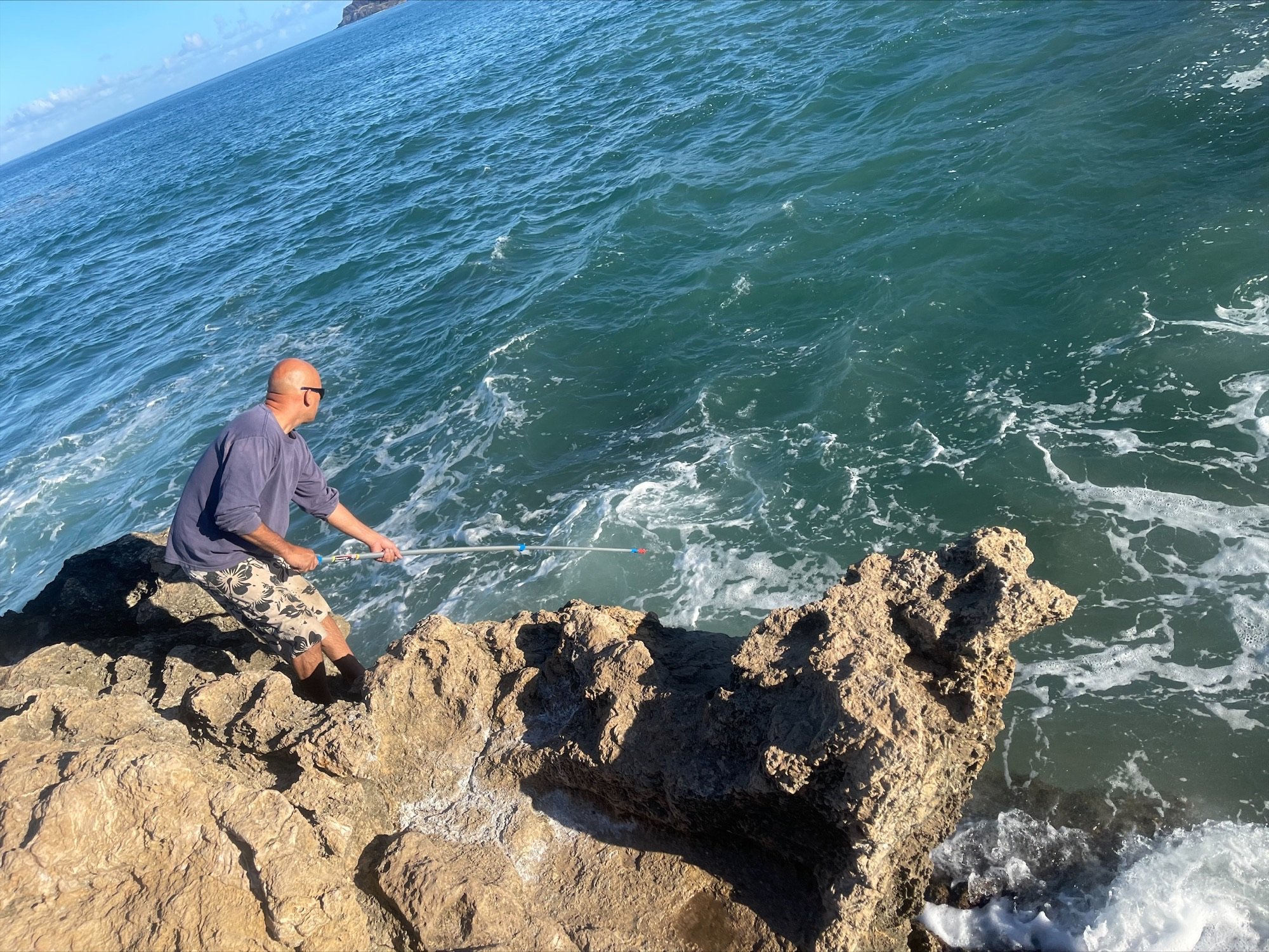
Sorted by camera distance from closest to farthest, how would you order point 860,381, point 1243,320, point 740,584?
point 740,584 → point 1243,320 → point 860,381

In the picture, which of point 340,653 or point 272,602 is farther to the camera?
point 340,653

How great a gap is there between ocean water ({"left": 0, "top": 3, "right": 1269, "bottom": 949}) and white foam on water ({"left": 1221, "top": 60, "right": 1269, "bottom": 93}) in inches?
6.5

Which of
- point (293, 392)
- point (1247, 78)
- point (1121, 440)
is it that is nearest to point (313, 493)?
point (293, 392)

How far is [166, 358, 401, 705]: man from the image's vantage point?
4676mm

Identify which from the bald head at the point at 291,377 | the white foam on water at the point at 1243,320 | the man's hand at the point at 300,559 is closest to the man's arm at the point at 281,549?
the man's hand at the point at 300,559

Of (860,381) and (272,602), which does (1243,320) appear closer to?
(860,381)

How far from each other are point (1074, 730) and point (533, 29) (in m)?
48.2

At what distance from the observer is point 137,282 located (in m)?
23.6

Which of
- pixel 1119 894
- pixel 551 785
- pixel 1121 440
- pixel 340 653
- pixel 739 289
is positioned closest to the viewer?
Answer: pixel 551 785

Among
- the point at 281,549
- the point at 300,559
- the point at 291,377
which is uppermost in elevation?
the point at 291,377

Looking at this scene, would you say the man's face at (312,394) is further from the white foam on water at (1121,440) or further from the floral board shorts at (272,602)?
the white foam on water at (1121,440)

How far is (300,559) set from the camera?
5.05m

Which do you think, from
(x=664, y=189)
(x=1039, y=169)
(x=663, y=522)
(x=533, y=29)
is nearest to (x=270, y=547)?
(x=663, y=522)

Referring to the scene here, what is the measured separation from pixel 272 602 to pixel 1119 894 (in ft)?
17.0
